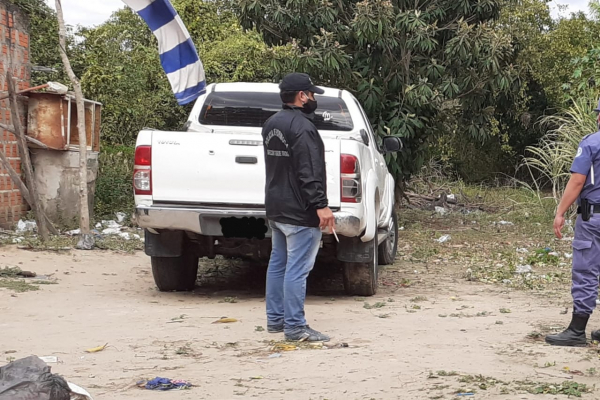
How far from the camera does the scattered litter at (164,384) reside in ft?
14.7

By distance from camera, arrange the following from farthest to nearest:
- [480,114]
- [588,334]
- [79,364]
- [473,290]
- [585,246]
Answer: [480,114], [473,290], [588,334], [585,246], [79,364]

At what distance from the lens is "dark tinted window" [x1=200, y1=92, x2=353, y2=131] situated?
8.30 meters

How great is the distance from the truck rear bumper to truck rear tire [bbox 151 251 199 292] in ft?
2.22

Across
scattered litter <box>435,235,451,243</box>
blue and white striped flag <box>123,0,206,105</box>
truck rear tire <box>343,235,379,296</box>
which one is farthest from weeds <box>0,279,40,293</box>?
scattered litter <box>435,235,451,243</box>

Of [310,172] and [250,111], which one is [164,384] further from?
[250,111]

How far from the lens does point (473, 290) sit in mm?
8180

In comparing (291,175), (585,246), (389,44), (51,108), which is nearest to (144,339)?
(291,175)

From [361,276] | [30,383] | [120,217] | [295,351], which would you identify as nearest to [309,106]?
[295,351]

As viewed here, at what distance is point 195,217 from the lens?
683 cm

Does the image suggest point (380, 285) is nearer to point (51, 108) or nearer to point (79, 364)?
point (79, 364)

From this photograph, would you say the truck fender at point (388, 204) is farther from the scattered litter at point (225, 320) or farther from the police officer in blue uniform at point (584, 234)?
the police officer in blue uniform at point (584, 234)

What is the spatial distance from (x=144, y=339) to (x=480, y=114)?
32.5 feet

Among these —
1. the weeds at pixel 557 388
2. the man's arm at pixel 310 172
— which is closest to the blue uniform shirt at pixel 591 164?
the weeds at pixel 557 388

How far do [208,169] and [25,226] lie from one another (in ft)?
20.1
